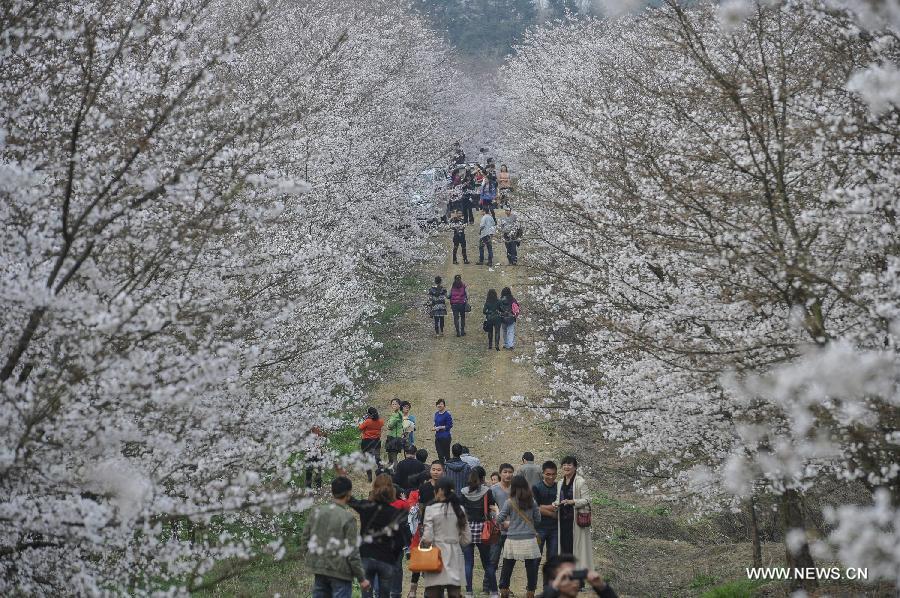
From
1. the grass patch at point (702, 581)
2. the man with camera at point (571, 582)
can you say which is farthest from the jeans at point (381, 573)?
the grass patch at point (702, 581)

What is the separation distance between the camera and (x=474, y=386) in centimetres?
2125

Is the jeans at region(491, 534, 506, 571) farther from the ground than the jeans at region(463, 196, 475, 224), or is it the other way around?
the jeans at region(463, 196, 475, 224)

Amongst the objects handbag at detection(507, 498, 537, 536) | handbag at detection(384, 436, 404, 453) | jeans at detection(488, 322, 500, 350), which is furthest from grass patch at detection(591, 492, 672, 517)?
jeans at detection(488, 322, 500, 350)

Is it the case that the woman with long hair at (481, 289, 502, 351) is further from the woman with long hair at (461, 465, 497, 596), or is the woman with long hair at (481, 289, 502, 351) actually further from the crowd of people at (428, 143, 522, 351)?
the woman with long hair at (461, 465, 497, 596)

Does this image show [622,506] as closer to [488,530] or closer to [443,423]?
[443,423]

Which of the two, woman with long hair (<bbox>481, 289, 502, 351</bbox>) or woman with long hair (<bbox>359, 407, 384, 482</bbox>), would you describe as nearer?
woman with long hair (<bbox>359, 407, 384, 482</bbox>)

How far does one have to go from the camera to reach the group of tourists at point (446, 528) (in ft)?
25.1

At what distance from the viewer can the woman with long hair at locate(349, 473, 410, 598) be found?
27.7ft

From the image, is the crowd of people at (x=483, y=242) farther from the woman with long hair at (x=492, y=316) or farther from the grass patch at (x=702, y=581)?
the grass patch at (x=702, y=581)

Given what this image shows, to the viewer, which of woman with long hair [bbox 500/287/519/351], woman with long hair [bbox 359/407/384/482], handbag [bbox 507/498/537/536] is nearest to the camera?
handbag [bbox 507/498/537/536]

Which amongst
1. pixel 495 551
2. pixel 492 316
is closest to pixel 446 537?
pixel 495 551

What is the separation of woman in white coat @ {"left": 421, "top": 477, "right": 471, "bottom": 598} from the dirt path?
677 cm

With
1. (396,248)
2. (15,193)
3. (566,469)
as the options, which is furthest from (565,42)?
(15,193)

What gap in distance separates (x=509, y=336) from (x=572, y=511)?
1354 centimetres
